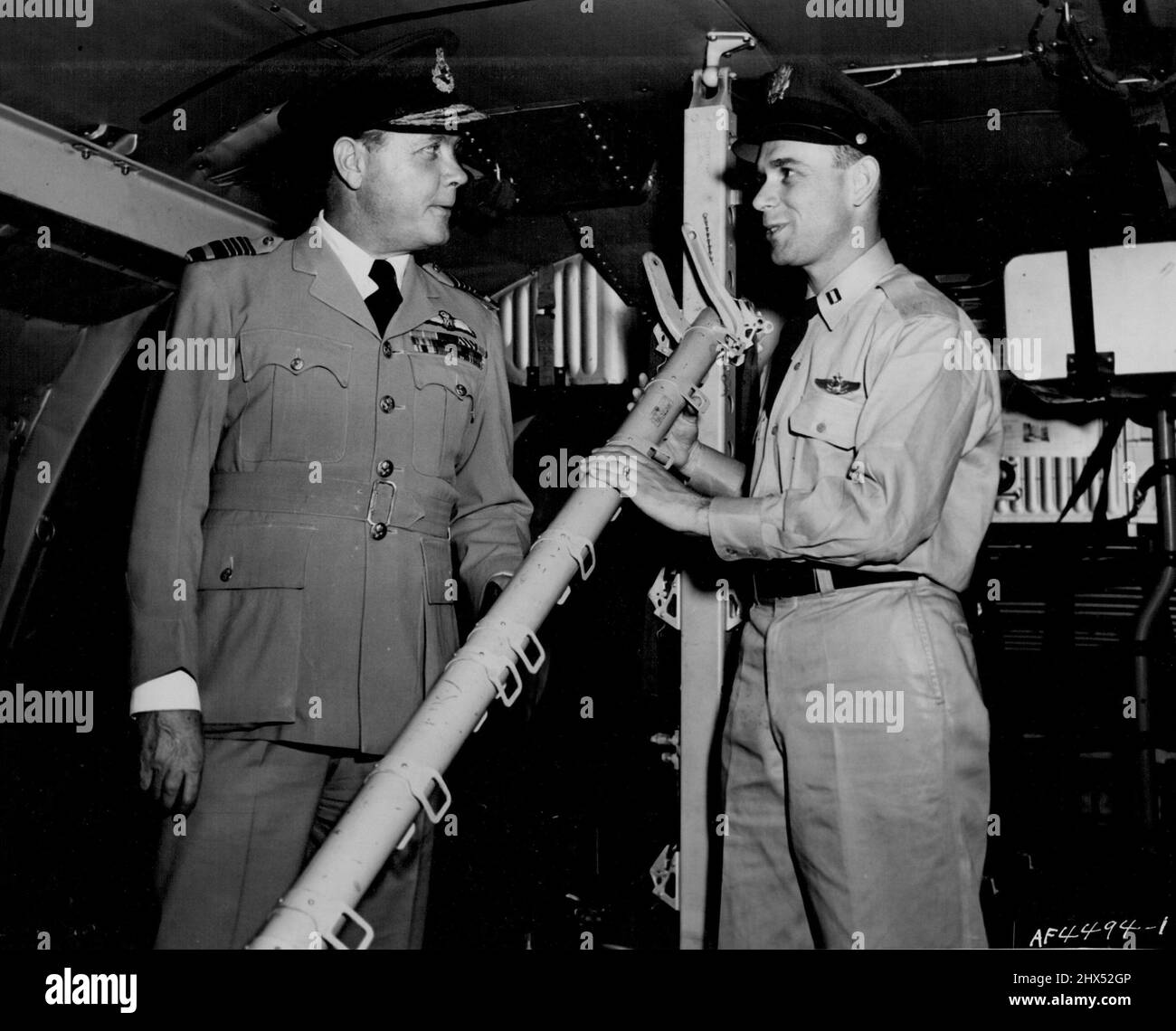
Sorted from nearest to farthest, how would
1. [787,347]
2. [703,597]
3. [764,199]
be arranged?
[764,199] < [787,347] < [703,597]

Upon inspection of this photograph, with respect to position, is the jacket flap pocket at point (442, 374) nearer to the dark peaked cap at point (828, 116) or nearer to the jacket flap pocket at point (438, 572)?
the jacket flap pocket at point (438, 572)

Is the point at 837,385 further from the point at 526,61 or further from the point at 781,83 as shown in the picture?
the point at 526,61

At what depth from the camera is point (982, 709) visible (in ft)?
7.77

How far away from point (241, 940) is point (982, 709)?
1.60 meters

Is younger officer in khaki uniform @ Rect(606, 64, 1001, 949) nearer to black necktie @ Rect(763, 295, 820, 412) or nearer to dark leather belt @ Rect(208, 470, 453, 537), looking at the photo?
black necktie @ Rect(763, 295, 820, 412)

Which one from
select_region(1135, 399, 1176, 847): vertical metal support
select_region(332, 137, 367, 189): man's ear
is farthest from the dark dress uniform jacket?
select_region(1135, 399, 1176, 847): vertical metal support

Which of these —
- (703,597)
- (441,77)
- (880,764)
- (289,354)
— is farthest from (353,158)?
(880,764)

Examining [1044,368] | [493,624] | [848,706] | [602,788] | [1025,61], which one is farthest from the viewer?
[1044,368]

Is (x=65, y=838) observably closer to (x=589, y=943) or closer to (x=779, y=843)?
(x=589, y=943)

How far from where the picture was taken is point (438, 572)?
2.47 meters

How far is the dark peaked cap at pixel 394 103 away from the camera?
2.48 m

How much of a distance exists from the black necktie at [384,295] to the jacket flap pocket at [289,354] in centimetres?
17

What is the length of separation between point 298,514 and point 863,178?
1.49m
